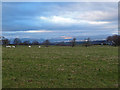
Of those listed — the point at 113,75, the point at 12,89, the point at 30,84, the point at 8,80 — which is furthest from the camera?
the point at 113,75

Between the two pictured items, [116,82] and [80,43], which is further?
[80,43]

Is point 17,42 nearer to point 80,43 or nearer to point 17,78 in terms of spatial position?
point 80,43

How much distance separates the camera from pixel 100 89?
22.3ft

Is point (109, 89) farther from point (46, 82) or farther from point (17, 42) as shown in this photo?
point (17, 42)

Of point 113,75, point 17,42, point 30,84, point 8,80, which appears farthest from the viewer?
point 17,42

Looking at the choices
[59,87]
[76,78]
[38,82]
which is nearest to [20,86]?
[38,82]

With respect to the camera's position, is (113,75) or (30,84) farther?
(113,75)

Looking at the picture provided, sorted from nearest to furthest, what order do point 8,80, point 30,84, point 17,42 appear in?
point 30,84 → point 8,80 → point 17,42

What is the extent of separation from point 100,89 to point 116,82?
4.63 ft

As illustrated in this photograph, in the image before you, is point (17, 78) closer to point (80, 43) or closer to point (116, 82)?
point (116, 82)

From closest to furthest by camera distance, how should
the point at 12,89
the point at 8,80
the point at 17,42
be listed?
the point at 12,89, the point at 8,80, the point at 17,42

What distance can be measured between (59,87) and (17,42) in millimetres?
Answer: 81366

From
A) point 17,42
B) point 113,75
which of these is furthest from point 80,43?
point 113,75

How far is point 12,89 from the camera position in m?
6.79
